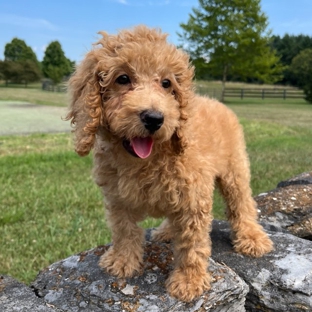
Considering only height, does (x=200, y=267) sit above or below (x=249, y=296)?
above

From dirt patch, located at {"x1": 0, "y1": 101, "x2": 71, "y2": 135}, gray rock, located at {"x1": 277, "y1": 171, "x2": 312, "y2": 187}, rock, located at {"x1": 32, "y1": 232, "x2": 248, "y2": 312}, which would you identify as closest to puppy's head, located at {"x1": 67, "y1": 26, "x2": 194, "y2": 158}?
rock, located at {"x1": 32, "y1": 232, "x2": 248, "y2": 312}

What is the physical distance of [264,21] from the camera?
41.0 m

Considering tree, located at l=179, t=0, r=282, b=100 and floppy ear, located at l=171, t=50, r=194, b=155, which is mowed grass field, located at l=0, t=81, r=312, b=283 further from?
tree, located at l=179, t=0, r=282, b=100

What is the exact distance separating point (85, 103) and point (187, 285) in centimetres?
138

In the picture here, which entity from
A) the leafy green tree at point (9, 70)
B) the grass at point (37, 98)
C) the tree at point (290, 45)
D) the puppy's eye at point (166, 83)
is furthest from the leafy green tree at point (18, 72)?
the puppy's eye at point (166, 83)

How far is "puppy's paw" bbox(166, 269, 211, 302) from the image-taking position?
9.02 feet

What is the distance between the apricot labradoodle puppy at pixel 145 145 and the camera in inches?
102

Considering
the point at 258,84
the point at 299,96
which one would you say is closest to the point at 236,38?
the point at 299,96

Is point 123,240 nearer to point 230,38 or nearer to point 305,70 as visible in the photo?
point 230,38

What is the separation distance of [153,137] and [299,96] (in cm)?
4803

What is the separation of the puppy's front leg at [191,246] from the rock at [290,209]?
146 centimetres

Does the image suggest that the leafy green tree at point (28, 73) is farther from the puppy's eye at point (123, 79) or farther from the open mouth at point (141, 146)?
the open mouth at point (141, 146)

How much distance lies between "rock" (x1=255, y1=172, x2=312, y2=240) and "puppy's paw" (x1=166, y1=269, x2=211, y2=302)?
5.31 ft

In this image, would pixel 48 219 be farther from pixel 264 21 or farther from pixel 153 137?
pixel 264 21
